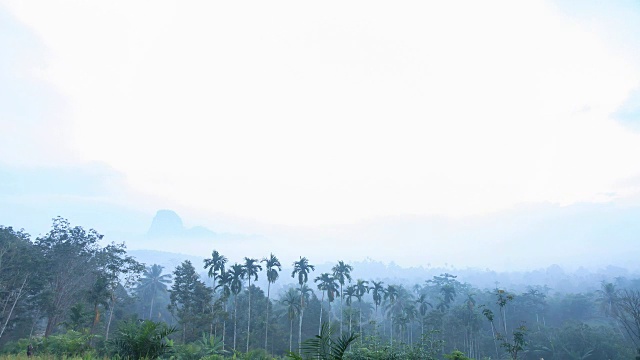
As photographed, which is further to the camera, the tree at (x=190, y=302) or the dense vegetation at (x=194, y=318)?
the tree at (x=190, y=302)

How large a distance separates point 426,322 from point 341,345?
6071cm

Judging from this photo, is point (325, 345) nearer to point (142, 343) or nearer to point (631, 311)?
point (142, 343)

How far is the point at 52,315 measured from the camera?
4047 centimetres

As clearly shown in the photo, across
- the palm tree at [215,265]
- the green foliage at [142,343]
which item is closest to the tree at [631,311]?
the green foliage at [142,343]

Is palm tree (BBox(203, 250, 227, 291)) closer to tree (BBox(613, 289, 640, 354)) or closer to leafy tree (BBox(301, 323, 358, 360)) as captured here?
leafy tree (BBox(301, 323, 358, 360))

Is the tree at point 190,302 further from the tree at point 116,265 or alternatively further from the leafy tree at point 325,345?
the leafy tree at point 325,345

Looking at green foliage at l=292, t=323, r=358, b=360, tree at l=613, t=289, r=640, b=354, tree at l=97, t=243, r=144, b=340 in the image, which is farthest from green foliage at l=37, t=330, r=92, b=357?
tree at l=613, t=289, r=640, b=354

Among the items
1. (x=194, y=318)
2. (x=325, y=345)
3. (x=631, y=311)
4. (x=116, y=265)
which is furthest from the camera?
(x=116, y=265)

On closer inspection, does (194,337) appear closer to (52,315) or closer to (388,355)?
(52,315)

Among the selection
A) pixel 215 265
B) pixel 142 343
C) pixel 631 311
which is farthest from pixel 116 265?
pixel 631 311

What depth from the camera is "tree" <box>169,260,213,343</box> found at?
143 ft

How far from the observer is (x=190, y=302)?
48.2 meters

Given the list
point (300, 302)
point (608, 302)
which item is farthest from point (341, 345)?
point (608, 302)

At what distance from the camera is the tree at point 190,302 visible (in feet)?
143
